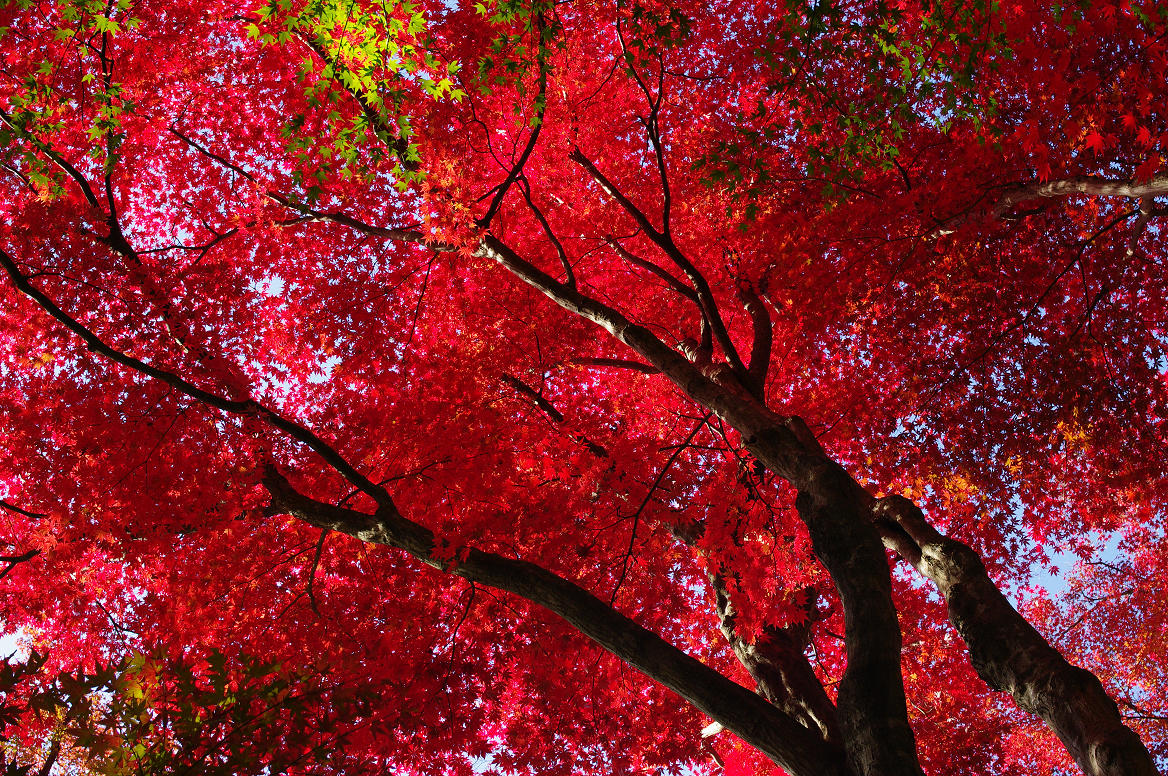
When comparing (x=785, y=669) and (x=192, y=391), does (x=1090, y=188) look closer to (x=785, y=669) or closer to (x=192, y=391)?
(x=785, y=669)

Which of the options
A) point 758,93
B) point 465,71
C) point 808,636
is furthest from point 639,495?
point 758,93

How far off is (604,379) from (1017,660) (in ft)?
30.8

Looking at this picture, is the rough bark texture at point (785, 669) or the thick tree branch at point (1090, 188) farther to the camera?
the rough bark texture at point (785, 669)

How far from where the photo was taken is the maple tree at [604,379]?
19.4 feet

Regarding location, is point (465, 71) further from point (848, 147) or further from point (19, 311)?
point (19, 311)

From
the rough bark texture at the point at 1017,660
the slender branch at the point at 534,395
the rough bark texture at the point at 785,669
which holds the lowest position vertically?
the rough bark texture at the point at 1017,660

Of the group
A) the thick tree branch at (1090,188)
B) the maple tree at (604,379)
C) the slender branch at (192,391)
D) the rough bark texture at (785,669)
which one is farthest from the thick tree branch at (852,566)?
the slender branch at (192,391)

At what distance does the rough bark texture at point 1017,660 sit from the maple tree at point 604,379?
28 mm

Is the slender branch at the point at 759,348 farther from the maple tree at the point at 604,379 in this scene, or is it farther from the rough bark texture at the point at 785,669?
the rough bark texture at the point at 785,669

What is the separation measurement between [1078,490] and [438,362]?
1008cm

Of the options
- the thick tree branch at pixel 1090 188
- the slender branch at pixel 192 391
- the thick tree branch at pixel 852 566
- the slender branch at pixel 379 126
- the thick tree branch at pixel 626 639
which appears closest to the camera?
the thick tree branch at pixel 852 566

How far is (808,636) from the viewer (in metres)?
8.62

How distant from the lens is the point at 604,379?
526 inches

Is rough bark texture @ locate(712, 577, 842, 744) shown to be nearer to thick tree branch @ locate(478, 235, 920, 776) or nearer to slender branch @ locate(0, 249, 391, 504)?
thick tree branch @ locate(478, 235, 920, 776)
